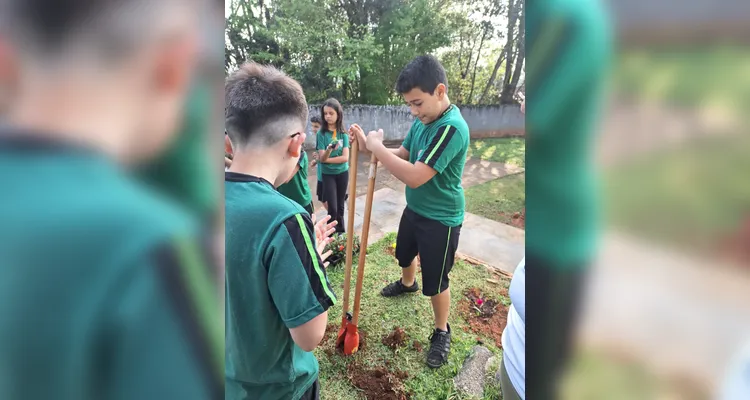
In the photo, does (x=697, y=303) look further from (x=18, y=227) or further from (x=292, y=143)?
(x=292, y=143)

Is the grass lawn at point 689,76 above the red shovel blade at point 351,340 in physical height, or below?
above

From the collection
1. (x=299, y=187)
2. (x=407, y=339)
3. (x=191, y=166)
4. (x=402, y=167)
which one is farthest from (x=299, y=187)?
(x=191, y=166)

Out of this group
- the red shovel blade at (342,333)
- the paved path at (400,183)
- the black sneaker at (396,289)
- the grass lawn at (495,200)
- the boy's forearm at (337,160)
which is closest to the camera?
the red shovel blade at (342,333)

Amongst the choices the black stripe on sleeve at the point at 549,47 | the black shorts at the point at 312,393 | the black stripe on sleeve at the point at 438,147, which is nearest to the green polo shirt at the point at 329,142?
the black stripe on sleeve at the point at 438,147

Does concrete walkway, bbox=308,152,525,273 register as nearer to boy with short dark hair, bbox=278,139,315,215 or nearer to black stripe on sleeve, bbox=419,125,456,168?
boy with short dark hair, bbox=278,139,315,215

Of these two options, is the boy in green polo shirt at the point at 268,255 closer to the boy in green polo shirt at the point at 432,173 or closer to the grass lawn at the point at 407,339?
the boy in green polo shirt at the point at 432,173

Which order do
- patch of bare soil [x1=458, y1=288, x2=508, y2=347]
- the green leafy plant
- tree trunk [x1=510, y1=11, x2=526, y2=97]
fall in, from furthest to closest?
the green leafy plant → patch of bare soil [x1=458, y1=288, x2=508, y2=347] → tree trunk [x1=510, y1=11, x2=526, y2=97]

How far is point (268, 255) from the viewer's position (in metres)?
0.97

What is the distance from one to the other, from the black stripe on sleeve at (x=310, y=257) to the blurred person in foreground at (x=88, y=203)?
1.67 feet

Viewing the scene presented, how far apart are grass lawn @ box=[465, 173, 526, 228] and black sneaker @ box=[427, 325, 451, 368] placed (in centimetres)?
229

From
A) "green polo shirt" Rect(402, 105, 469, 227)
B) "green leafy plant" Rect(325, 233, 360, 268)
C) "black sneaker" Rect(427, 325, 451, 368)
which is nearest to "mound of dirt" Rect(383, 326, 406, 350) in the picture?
"black sneaker" Rect(427, 325, 451, 368)

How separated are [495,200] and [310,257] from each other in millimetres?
4359

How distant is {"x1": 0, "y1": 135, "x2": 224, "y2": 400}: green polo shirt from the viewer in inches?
16.5

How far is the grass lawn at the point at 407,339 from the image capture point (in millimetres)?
2129
